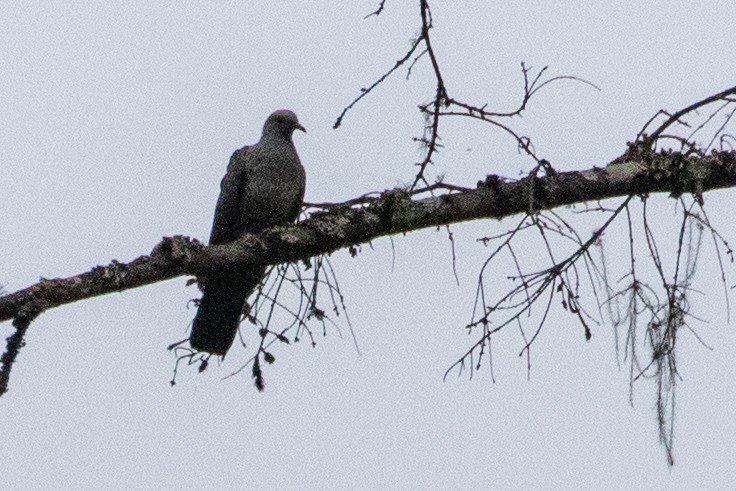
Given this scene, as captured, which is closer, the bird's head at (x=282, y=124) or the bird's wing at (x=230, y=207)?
the bird's wing at (x=230, y=207)

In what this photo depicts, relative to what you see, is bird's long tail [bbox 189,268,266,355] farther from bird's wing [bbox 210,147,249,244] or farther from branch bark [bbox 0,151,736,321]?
branch bark [bbox 0,151,736,321]

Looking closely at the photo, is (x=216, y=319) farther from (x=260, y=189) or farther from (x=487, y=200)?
(x=487, y=200)

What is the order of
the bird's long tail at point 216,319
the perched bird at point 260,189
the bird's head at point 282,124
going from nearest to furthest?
the bird's long tail at point 216,319
the perched bird at point 260,189
the bird's head at point 282,124

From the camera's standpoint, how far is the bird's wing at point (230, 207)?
6117 millimetres

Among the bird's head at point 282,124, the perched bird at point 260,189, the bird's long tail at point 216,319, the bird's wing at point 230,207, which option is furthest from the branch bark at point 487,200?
the bird's head at point 282,124

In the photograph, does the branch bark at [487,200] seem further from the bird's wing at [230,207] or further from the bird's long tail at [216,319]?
the bird's wing at [230,207]

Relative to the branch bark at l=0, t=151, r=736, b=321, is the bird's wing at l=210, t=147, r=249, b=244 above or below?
above

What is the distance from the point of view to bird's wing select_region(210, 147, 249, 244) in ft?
20.1

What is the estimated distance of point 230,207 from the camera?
20.1ft

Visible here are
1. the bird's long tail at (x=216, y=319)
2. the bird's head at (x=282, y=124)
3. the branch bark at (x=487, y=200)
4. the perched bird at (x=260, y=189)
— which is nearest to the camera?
the branch bark at (x=487, y=200)

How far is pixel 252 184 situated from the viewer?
20.1ft

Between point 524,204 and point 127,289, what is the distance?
136 cm

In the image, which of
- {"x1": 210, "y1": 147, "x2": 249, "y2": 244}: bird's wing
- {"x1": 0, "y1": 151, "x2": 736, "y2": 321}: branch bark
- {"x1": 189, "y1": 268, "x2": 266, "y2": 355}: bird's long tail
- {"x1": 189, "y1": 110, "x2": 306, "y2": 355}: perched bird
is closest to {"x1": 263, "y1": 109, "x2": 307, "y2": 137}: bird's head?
{"x1": 189, "y1": 110, "x2": 306, "y2": 355}: perched bird

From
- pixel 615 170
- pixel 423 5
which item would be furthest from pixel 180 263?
pixel 615 170
